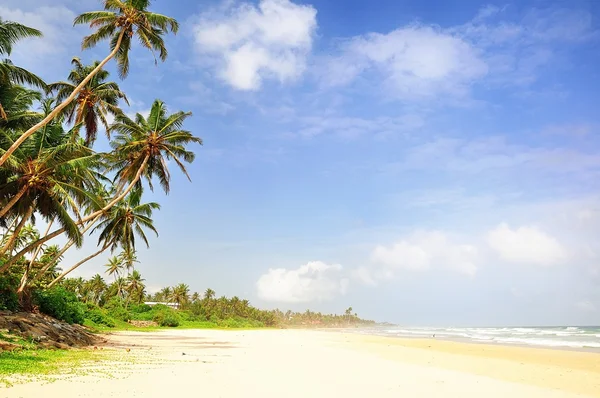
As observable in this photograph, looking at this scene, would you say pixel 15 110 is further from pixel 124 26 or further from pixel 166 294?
pixel 166 294

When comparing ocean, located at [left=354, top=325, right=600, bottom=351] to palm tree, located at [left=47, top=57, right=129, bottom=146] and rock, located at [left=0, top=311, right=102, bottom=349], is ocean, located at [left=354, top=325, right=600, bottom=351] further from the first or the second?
palm tree, located at [left=47, top=57, right=129, bottom=146]

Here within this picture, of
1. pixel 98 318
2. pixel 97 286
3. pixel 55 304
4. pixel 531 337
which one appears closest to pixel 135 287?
pixel 97 286

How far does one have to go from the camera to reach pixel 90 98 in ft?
86.6

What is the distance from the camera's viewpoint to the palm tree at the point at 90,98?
2622 centimetres

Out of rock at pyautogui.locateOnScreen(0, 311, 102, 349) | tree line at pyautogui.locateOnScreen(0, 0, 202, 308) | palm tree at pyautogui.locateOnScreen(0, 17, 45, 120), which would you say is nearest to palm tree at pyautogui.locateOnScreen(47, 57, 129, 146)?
tree line at pyautogui.locateOnScreen(0, 0, 202, 308)

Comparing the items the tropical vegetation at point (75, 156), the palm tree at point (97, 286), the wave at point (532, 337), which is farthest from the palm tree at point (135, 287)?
the wave at point (532, 337)

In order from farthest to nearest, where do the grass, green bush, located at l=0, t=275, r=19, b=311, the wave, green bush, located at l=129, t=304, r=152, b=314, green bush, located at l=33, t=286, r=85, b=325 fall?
green bush, located at l=129, t=304, r=152, b=314
the wave
green bush, located at l=33, t=286, r=85, b=325
green bush, located at l=0, t=275, r=19, b=311
the grass

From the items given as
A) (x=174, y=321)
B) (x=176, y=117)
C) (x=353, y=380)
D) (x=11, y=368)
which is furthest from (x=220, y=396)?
(x=174, y=321)

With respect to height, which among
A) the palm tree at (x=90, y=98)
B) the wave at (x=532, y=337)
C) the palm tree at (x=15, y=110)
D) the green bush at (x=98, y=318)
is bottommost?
the wave at (x=532, y=337)

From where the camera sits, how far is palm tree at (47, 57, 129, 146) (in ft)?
86.0

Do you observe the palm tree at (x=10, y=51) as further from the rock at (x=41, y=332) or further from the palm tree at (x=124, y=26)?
the rock at (x=41, y=332)

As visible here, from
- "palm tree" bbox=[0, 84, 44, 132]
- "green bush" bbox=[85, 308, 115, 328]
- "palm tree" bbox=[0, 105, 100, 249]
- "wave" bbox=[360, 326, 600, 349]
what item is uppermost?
"palm tree" bbox=[0, 84, 44, 132]

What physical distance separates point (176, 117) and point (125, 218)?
1037 cm

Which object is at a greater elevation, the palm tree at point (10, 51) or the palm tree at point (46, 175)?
the palm tree at point (10, 51)
